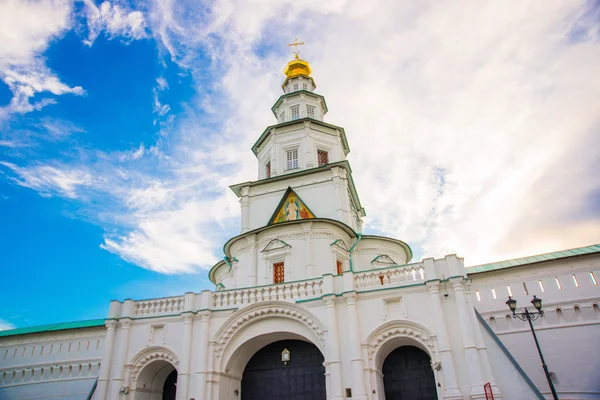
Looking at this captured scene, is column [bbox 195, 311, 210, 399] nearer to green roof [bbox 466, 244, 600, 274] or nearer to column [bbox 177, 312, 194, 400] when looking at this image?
column [bbox 177, 312, 194, 400]

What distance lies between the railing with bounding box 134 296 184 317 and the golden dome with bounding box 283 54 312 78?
2170 centimetres

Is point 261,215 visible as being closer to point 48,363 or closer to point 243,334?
point 243,334

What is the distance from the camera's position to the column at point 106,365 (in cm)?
1578

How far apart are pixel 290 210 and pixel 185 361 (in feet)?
36.1

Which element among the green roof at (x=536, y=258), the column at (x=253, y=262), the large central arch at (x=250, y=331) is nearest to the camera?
the large central arch at (x=250, y=331)

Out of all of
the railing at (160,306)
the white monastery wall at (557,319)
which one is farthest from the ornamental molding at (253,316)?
the white monastery wall at (557,319)

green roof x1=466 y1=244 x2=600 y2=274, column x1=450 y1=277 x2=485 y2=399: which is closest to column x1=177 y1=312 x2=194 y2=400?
column x1=450 y1=277 x2=485 y2=399

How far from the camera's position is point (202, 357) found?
15508mm

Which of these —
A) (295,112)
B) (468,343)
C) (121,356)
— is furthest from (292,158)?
(468,343)

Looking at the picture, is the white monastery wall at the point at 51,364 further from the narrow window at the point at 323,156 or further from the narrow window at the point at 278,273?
the narrow window at the point at 323,156

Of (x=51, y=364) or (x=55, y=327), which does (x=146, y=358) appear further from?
(x=55, y=327)

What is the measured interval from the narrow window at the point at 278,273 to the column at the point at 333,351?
21.7 feet

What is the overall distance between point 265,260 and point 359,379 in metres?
9.53

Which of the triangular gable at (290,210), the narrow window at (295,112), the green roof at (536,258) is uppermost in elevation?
the narrow window at (295,112)
